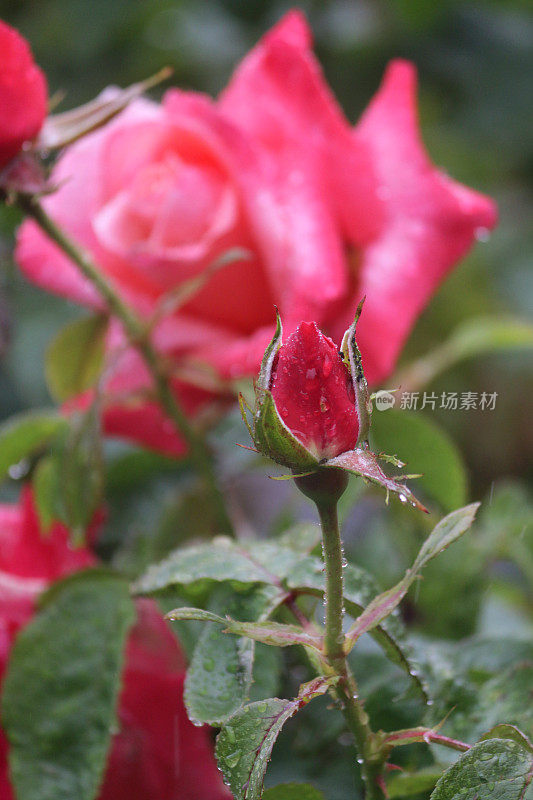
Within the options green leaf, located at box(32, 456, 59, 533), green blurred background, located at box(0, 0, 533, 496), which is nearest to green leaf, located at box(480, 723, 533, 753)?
green leaf, located at box(32, 456, 59, 533)

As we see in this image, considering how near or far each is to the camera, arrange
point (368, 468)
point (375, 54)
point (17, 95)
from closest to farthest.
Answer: point (368, 468) < point (17, 95) < point (375, 54)

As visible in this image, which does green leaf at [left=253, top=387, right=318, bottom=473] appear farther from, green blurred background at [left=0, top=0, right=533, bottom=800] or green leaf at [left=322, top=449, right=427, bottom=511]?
green blurred background at [left=0, top=0, right=533, bottom=800]

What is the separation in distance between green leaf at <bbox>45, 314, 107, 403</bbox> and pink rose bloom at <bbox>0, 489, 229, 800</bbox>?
0.11 metres

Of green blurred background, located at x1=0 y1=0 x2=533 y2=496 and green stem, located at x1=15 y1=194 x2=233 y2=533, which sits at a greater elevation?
green stem, located at x1=15 y1=194 x2=233 y2=533

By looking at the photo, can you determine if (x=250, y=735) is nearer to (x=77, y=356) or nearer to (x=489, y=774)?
(x=489, y=774)

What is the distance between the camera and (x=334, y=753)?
0.98ft

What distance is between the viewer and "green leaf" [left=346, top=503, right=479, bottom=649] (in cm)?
19

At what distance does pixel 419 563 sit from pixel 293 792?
0.23 feet

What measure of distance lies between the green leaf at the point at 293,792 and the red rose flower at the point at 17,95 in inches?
8.3

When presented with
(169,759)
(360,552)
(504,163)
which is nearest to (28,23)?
(504,163)

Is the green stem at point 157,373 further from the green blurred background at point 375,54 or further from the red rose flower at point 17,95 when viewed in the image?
the green blurred background at point 375,54

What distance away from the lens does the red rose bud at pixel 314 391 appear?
18 cm

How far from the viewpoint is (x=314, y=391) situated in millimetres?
177

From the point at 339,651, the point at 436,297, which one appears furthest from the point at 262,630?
the point at 436,297
